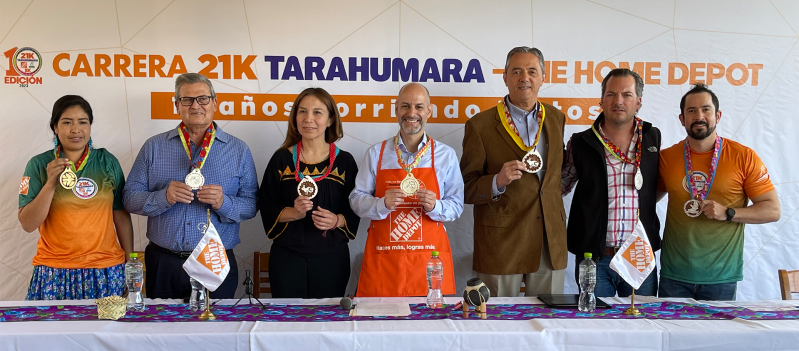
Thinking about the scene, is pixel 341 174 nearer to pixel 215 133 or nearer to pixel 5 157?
pixel 215 133

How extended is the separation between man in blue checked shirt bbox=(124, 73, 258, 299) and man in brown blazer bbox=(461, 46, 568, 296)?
1.41m

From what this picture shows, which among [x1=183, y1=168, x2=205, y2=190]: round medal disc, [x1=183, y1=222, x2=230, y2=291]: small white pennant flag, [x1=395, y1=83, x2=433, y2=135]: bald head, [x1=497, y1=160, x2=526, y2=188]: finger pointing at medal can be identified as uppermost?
[x1=395, y1=83, x2=433, y2=135]: bald head

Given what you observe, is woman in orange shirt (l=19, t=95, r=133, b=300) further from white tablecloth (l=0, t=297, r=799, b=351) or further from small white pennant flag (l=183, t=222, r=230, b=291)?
small white pennant flag (l=183, t=222, r=230, b=291)

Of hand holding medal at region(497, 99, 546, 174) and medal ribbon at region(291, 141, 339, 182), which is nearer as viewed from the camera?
hand holding medal at region(497, 99, 546, 174)

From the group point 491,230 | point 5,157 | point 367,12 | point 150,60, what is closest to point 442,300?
point 491,230

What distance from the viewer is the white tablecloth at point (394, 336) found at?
211cm

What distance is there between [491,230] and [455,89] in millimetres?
1270

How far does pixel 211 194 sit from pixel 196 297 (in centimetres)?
66

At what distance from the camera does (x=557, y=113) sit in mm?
3537

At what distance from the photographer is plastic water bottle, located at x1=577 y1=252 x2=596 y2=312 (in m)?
2.55

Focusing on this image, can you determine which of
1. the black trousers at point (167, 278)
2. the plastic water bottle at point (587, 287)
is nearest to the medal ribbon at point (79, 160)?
the black trousers at point (167, 278)

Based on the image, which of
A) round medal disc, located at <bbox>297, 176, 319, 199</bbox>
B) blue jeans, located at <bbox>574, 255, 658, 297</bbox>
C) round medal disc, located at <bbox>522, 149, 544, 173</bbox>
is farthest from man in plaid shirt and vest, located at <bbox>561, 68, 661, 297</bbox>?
round medal disc, located at <bbox>297, 176, 319, 199</bbox>

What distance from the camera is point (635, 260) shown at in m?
2.60

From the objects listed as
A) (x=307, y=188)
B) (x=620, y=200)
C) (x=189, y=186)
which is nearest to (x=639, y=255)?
(x=620, y=200)
